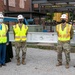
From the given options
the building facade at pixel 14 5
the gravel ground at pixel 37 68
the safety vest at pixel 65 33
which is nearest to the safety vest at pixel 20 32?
the gravel ground at pixel 37 68

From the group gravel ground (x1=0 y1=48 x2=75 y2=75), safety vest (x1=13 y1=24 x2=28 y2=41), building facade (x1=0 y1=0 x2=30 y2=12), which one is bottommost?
gravel ground (x1=0 y1=48 x2=75 y2=75)

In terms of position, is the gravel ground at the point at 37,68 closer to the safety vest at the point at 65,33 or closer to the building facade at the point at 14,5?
the safety vest at the point at 65,33

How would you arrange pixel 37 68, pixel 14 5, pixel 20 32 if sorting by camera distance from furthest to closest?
pixel 14 5 → pixel 20 32 → pixel 37 68

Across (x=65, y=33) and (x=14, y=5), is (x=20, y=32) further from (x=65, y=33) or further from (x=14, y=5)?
(x=14, y=5)

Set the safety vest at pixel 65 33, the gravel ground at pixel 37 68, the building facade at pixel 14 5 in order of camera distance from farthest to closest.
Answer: the building facade at pixel 14 5 < the safety vest at pixel 65 33 < the gravel ground at pixel 37 68

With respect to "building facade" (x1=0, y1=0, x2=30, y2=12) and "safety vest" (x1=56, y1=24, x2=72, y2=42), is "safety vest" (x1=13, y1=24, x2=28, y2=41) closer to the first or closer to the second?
"safety vest" (x1=56, y1=24, x2=72, y2=42)

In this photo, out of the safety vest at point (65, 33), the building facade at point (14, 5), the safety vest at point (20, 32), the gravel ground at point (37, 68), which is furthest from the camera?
the building facade at point (14, 5)

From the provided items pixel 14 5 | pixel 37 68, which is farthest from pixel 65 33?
pixel 14 5

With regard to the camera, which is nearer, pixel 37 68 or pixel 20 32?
pixel 37 68

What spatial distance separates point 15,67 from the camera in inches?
442

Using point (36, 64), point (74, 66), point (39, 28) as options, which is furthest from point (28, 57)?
point (39, 28)

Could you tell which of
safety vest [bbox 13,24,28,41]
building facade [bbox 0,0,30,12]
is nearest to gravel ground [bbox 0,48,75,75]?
safety vest [bbox 13,24,28,41]

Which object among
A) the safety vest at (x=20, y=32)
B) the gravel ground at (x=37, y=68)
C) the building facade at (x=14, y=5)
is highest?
the safety vest at (x=20, y=32)

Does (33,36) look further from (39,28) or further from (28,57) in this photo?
(39,28)
